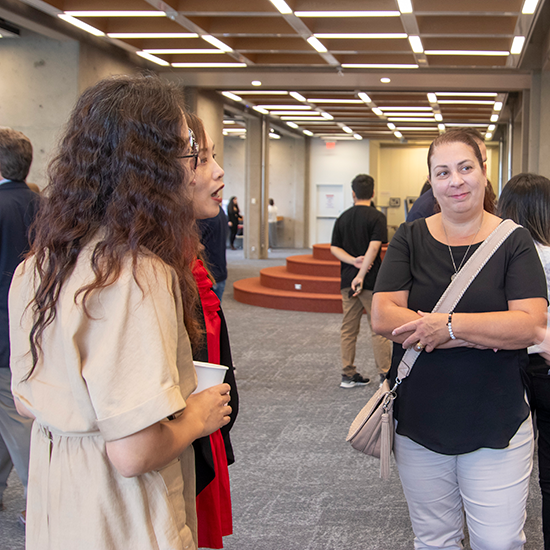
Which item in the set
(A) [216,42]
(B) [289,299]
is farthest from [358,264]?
(A) [216,42]

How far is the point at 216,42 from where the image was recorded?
795 cm

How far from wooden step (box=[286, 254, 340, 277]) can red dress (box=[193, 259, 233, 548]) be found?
844 cm

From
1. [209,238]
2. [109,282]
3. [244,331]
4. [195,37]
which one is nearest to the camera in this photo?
[109,282]

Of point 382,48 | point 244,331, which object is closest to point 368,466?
point 244,331

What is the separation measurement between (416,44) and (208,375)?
757 cm

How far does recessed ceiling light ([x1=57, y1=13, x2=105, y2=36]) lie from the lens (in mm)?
6821

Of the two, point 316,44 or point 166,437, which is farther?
point 316,44

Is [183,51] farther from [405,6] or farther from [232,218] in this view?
[232,218]

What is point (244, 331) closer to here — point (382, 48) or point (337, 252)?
point (337, 252)

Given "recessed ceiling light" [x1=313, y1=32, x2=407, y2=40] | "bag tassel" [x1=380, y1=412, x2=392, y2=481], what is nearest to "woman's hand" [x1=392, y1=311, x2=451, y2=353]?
"bag tassel" [x1=380, y1=412, x2=392, y2=481]

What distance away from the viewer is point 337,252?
4.88 meters

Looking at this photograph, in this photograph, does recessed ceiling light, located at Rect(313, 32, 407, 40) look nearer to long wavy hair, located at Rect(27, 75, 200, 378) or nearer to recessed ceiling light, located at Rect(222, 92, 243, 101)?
recessed ceiling light, located at Rect(222, 92, 243, 101)

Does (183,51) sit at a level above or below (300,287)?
above

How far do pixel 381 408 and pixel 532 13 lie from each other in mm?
5881
